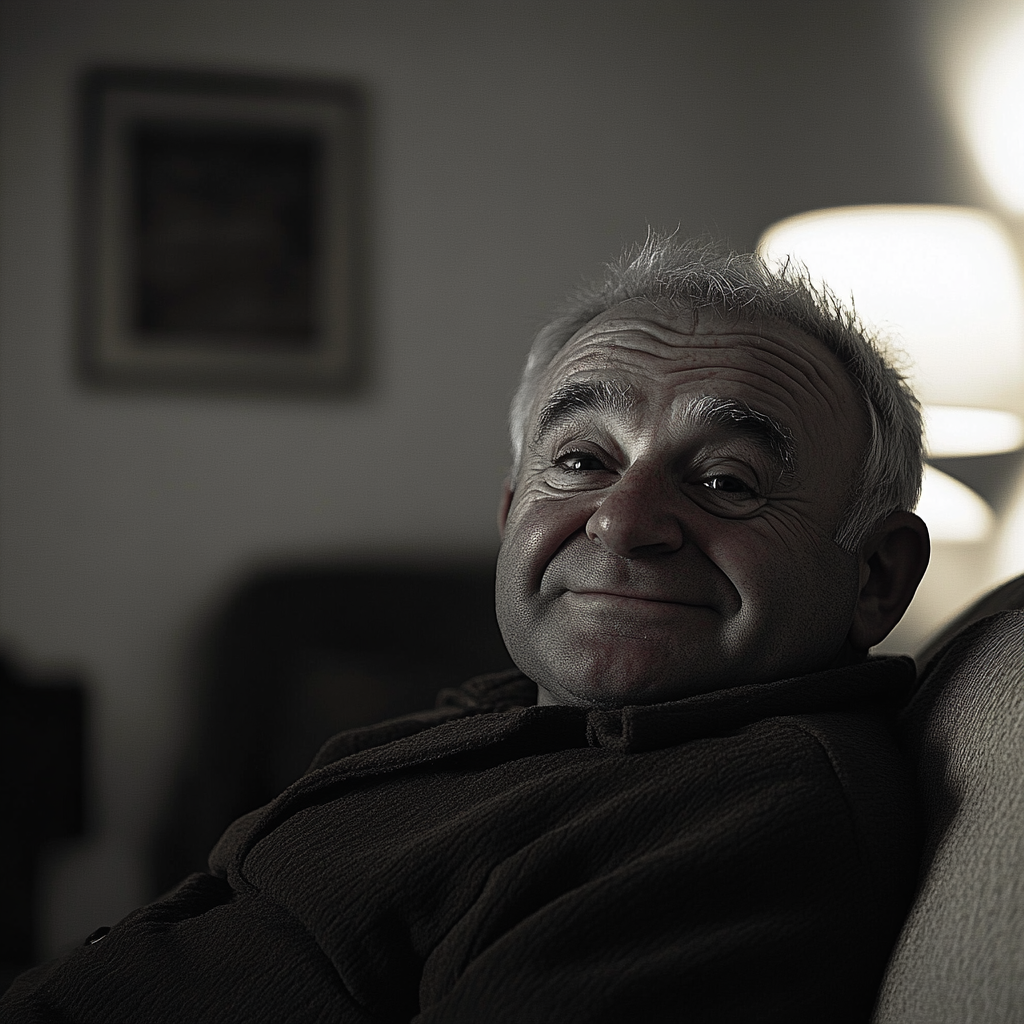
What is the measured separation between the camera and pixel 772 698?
30.9 inches

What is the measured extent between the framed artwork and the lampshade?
1.31m

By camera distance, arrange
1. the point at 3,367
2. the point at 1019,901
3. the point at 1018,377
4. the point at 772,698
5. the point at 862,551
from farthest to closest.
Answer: the point at 3,367 → the point at 1018,377 → the point at 862,551 → the point at 772,698 → the point at 1019,901

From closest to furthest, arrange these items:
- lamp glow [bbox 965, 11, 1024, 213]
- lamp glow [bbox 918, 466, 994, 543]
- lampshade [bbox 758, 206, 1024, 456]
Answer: lampshade [bbox 758, 206, 1024, 456] < lamp glow [bbox 918, 466, 994, 543] < lamp glow [bbox 965, 11, 1024, 213]

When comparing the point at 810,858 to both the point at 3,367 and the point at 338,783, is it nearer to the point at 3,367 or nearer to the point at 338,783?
the point at 338,783

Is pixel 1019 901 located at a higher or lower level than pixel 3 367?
lower

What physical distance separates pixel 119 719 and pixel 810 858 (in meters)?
→ 2.34

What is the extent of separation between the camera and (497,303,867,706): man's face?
859 millimetres

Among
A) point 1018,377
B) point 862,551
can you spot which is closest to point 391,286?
point 1018,377

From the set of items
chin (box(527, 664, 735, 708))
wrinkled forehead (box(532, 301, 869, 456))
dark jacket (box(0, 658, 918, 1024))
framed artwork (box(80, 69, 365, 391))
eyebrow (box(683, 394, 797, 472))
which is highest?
framed artwork (box(80, 69, 365, 391))

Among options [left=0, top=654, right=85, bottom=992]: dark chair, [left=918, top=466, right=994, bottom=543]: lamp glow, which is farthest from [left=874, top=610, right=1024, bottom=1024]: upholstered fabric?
[left=0, top=654, right=85, bottom=992]: dark chair

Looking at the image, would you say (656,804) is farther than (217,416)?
No

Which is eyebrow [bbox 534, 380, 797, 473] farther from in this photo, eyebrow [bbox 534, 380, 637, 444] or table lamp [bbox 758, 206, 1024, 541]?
table lamp [bbox 758, 206, 1024, 541]

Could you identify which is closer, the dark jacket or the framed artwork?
the dark jacket

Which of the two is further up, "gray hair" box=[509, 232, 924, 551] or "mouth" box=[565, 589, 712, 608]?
"gray hair" box=[509, 232, 924, 551]
